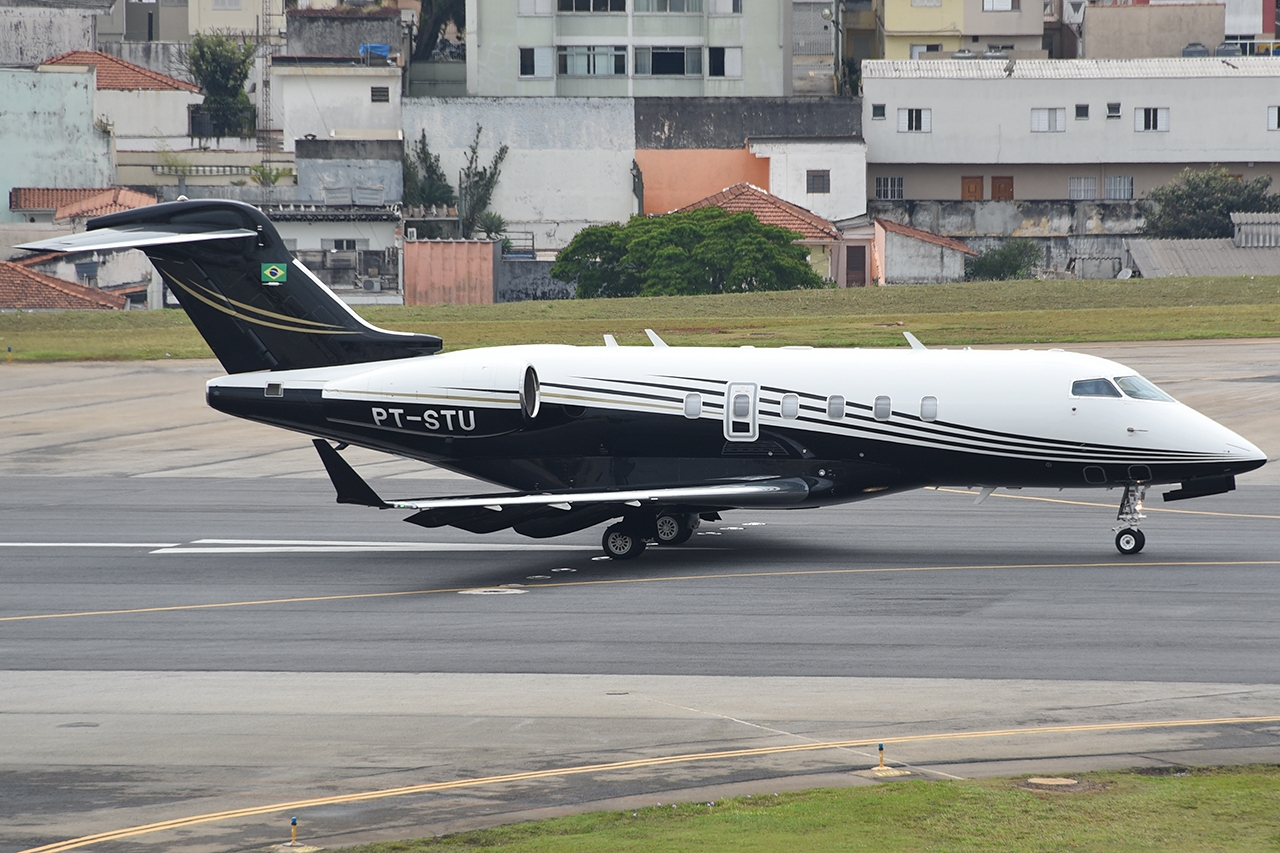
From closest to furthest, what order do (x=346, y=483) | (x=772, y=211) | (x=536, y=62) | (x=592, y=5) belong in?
(x=346, y=483), (x=772, y=211), (x=536, y=62), (x=592, y=5)

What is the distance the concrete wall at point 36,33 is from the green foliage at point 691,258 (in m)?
67.3

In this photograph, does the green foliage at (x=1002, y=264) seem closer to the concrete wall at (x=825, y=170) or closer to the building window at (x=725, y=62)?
the concrete wall at (x=825, y=170)

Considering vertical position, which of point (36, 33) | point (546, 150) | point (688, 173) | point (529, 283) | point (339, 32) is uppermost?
point (36, 33)

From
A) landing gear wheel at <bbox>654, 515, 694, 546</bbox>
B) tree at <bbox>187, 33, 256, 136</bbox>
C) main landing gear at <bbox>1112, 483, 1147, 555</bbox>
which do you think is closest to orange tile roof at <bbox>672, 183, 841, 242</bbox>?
tree at <bbox>187, 33, 256, 136</bbox>

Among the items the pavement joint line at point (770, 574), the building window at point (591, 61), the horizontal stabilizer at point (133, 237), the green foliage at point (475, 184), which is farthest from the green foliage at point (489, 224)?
the pavement joint line at point (770, 574)

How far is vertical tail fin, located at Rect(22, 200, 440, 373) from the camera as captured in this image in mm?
27547

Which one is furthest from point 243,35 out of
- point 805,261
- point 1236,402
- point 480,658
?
point 480,658

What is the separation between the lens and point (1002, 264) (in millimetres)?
87500

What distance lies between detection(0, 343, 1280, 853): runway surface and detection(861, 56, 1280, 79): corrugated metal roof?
7017cm

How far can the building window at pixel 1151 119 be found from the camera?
99.0 m

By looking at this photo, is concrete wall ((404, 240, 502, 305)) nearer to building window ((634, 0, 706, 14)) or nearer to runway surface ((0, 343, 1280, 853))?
building window ((634, 0, 706, 14))

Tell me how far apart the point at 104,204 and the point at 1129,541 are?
78.2 metres

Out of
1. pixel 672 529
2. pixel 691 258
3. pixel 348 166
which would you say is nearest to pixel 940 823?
pixel 672 529

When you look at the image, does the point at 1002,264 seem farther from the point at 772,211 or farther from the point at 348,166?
the point at 348,166
